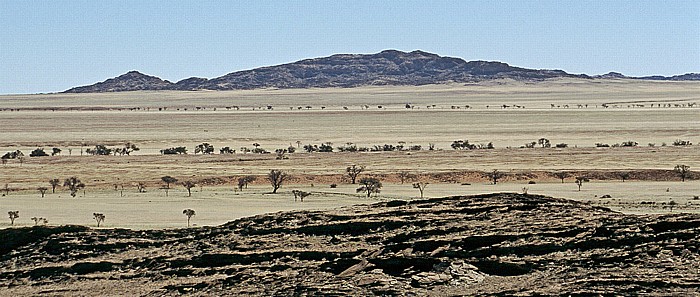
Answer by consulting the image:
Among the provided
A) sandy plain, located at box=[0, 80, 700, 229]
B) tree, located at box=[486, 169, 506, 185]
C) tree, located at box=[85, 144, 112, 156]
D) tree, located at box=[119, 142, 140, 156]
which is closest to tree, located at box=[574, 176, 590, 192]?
sandy plain, located at box=[0, 80, 700, 229]

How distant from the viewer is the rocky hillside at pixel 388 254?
36.9 ft

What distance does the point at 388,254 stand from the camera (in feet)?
42.2

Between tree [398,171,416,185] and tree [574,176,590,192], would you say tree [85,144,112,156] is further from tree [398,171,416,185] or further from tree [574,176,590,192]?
tree [574,176,590,192]

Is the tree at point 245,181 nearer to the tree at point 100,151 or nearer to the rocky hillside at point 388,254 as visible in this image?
the tree at point 100,151

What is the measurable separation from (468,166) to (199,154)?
23.7 metres

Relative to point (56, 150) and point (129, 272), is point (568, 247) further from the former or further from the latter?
point (56, 150)

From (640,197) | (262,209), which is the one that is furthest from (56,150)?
(640,197)

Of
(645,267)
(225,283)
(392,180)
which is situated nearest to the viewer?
(645,267)

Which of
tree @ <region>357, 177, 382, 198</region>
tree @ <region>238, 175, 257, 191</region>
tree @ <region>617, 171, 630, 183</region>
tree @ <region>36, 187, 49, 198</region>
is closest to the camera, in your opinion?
tree @ <region>357, 177, 382, 198</region>

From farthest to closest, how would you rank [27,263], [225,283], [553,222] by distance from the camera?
1. [27,263]
2. [553,222]
3. [225,283]

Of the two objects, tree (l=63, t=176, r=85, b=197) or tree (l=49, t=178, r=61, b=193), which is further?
tree (l=49, t=178, r=61, b=193)

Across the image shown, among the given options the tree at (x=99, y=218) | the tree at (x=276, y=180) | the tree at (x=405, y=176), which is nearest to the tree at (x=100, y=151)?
the tree at (x=276, y=180)

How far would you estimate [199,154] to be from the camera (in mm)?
74500

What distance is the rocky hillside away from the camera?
11.2 m
